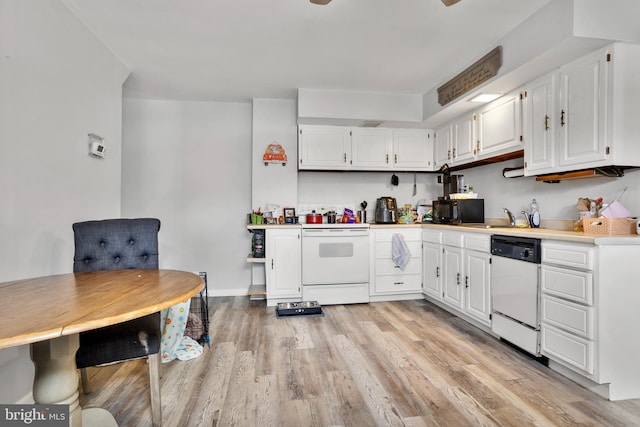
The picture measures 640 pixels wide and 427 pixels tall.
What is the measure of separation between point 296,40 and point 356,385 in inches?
103

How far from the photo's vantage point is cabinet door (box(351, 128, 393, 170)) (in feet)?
13.5

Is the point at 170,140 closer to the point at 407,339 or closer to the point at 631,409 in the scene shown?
the point at 407,339

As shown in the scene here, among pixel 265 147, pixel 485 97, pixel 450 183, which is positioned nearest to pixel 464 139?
pixel 485 97

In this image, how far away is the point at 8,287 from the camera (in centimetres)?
134

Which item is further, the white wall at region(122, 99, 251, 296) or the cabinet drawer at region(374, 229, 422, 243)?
the white wall at region(122, 99, 251, 296)

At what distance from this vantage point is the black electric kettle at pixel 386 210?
A: 411 centimetres

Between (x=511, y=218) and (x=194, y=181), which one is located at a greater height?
(x=194, y=181)

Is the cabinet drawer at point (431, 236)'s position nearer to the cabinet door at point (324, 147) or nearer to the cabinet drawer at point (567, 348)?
the cabinet door at point (324, 147)

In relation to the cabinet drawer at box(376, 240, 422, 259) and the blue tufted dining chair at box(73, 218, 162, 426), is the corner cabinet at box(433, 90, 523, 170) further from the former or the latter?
the blue tufted dining chair at box(73, 218, 162, 426)

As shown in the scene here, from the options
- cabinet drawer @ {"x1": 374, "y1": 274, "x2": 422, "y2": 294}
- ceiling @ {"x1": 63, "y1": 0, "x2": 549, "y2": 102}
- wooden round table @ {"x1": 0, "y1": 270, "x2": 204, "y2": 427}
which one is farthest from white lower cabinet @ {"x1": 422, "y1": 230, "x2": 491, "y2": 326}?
wooden round table @ {"x1": 0, "y1": 270, "x2": 204, "y2": 427}

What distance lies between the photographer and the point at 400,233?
3.89 meters

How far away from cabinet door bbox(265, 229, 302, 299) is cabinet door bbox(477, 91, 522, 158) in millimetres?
2162

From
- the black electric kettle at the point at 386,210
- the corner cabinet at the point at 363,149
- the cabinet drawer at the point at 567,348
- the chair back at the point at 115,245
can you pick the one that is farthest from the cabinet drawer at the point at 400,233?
the chair back at the point at 115,245

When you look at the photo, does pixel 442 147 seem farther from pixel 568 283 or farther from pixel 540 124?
pixel 568 283
